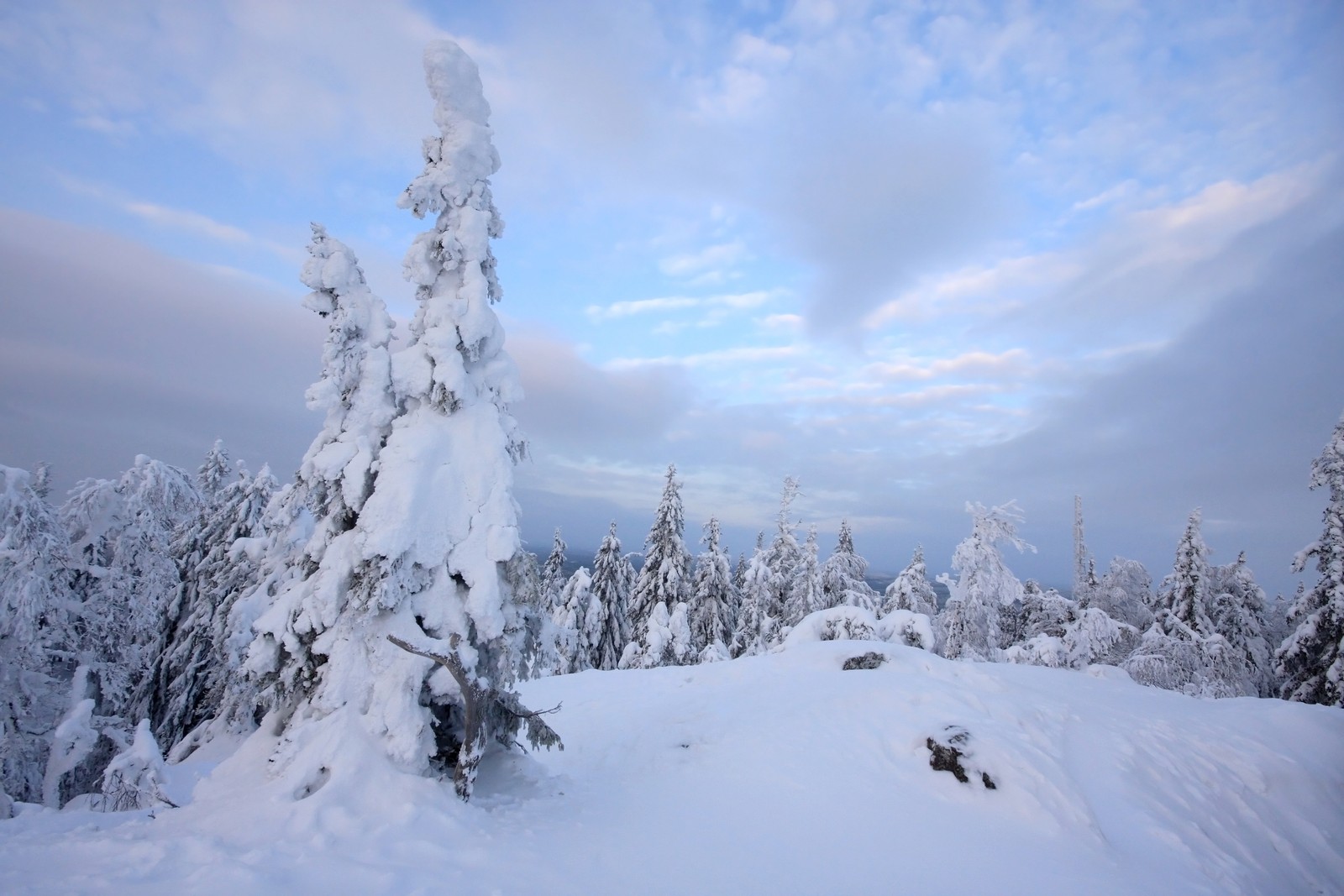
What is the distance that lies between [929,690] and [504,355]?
11.5 meters

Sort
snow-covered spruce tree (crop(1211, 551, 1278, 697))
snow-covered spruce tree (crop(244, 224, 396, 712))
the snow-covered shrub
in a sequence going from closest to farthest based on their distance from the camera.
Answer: snow-covered spruce tree (crop(244, 224, 396, 712))
the snow-covered shrub
snow-covered spruce tree (crop(1211, 551, 1278, 697))

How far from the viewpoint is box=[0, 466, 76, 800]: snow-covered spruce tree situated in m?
9.36

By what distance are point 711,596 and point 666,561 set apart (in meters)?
4.79

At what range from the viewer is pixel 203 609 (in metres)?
16.4

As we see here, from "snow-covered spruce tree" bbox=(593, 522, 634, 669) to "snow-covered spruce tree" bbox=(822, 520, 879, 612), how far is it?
1161cm

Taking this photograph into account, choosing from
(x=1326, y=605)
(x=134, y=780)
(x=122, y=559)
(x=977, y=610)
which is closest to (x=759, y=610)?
(x=977, y=610)

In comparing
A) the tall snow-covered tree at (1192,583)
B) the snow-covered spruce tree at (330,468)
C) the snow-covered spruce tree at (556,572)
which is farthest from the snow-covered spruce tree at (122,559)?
the tall snow-covered tree at (1192,583)

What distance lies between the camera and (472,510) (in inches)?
328

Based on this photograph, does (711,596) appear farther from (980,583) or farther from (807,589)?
(980,583)

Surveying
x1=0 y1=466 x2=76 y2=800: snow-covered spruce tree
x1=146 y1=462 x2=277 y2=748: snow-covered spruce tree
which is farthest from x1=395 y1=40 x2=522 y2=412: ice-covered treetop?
x1=146 y1=462 x2=277 y2=748: snow-covered spruce tree

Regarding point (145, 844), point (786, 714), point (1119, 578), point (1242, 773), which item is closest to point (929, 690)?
point (786, 714)

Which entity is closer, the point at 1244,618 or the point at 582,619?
the point at 1244,618

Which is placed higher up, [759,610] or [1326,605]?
[1326,605]

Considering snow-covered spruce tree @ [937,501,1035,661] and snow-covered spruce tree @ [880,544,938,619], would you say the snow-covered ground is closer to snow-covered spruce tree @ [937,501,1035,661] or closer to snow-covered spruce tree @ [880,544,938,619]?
snow-covered spruce tree @ [937,501,1035,661]
